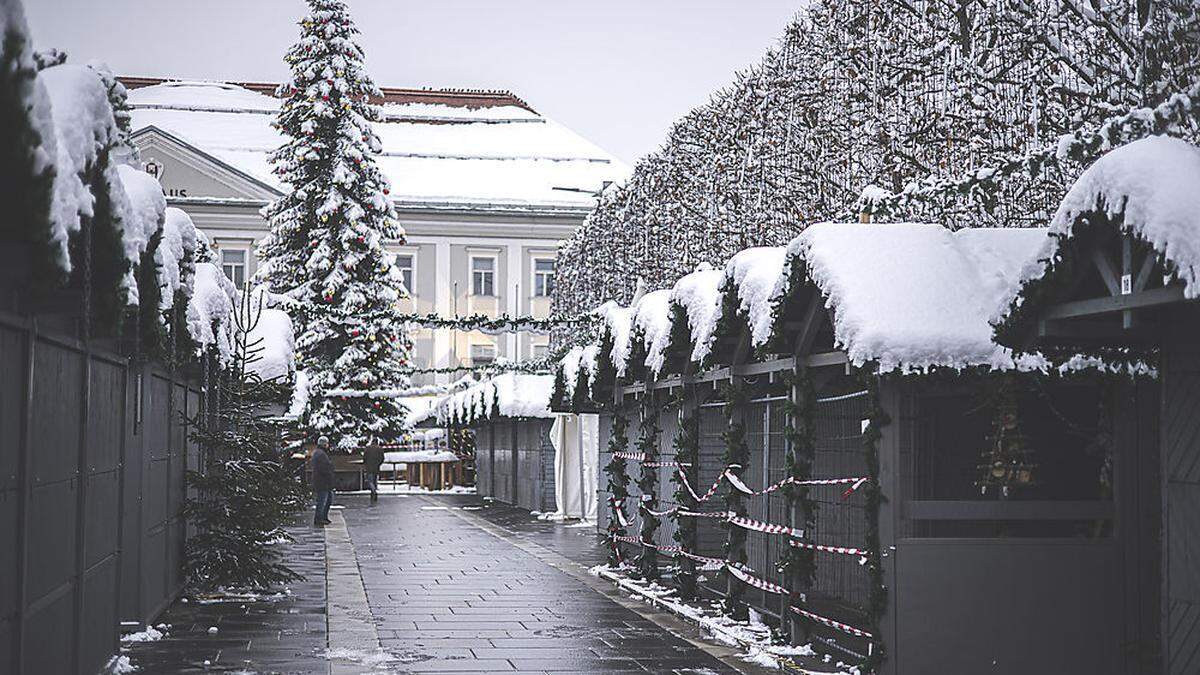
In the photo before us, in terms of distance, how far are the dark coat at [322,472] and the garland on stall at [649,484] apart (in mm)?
13623

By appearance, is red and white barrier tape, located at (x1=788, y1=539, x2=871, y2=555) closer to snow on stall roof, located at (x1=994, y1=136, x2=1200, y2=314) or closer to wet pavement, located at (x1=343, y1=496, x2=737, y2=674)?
wet pavement, located at (x1=343, y1=496, x2=737, y2=674)

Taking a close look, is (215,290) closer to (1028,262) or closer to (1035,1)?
(1035,1)

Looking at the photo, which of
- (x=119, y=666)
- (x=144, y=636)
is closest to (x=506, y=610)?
(x=144, y=636)

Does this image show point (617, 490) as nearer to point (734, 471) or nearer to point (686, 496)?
point (686, 496)

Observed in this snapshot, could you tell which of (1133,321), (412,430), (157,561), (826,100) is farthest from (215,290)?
(412,430)

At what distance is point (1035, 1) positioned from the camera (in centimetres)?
1478

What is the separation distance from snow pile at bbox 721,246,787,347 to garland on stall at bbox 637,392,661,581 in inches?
165

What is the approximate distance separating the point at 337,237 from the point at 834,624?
37.2 metres

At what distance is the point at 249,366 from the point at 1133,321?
16330mm

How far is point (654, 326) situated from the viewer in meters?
17.4

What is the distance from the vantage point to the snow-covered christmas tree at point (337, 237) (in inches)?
1832

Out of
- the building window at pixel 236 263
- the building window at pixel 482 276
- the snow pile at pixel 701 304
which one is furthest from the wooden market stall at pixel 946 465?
the building window at pixel 482 276

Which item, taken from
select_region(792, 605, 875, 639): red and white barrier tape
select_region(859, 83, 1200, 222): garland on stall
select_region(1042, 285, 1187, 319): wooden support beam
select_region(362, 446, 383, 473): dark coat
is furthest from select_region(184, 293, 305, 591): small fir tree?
select_region(362, 446, 383, 473): dark coat

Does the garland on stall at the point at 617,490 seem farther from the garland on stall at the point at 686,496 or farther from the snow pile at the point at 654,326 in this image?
the garland on stall at the point at 686,496
